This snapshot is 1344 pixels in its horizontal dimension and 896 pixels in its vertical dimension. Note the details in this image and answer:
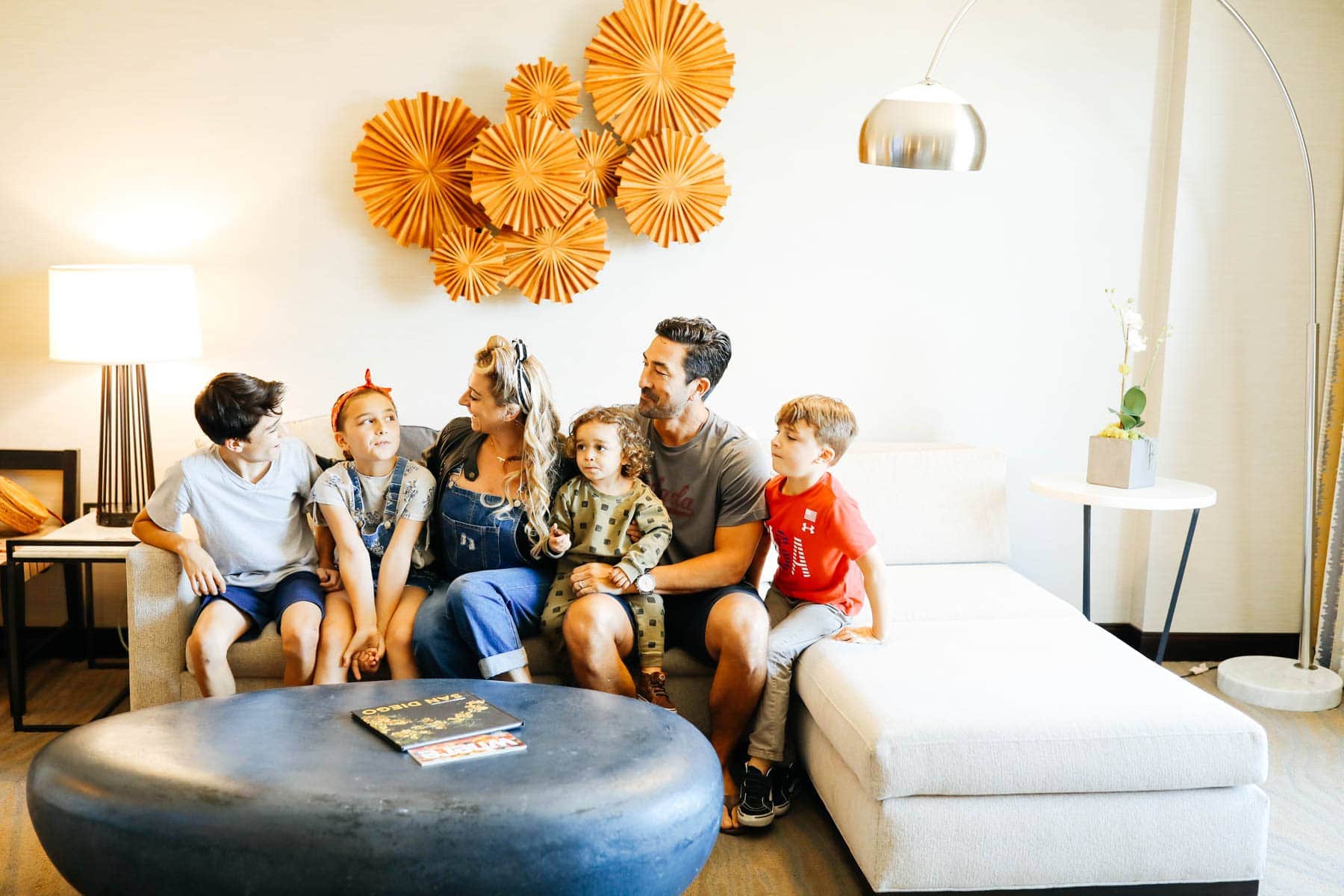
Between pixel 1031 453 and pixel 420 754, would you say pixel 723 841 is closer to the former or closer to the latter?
pixel 420 754

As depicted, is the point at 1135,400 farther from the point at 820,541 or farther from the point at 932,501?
the point at 820,541

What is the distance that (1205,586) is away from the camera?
11.7ft

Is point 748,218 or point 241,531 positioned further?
point 748,218

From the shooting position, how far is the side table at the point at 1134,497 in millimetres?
2996

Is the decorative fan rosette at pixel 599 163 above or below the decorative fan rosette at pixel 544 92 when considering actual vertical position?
below

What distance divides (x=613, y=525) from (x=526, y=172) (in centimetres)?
117

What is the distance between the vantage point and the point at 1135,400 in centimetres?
317

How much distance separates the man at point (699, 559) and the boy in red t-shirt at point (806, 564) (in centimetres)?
5

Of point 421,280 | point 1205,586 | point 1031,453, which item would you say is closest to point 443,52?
point 421,280

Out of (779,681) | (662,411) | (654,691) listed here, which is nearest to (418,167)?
(662,411)

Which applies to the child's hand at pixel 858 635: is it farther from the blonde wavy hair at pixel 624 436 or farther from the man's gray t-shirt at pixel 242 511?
the man's gray t-shirt at pixel 242 511

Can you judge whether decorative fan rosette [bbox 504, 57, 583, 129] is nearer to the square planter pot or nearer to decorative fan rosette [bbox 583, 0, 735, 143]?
decorative fan rosette [bbox 583, 0, 735, 143]

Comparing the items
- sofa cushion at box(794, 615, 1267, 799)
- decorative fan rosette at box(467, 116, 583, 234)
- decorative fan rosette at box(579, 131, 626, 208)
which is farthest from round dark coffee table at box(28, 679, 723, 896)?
decorative fan rosette at box(579, 131, 626, 208)

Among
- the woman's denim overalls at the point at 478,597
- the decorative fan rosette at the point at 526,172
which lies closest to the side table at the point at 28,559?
the woman's denim overalls at the point at 478,597
